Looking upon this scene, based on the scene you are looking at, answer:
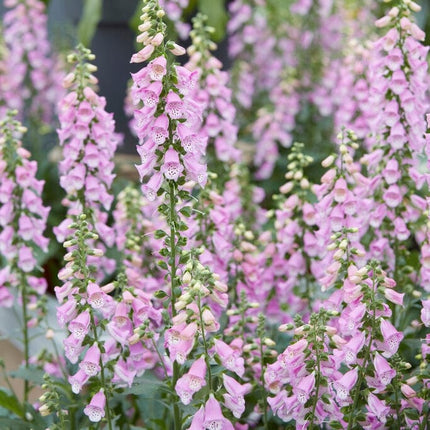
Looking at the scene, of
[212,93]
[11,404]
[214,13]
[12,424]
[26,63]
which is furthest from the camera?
[26,63]

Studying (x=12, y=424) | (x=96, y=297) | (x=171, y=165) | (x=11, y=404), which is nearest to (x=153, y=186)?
(x=171, y=165)

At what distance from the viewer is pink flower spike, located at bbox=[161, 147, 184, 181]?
191 centimetres

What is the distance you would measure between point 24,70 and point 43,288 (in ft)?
6.80

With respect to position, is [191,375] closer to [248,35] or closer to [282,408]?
[282,408]

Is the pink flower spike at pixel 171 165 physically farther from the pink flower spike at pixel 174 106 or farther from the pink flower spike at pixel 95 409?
the pink flower spike at pixel 95 409

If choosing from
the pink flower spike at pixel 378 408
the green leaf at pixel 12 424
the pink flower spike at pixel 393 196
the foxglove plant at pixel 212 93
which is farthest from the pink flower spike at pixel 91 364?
the foxglove plant at pixel 212 93

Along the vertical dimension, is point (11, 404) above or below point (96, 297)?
below

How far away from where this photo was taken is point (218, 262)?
247 cm

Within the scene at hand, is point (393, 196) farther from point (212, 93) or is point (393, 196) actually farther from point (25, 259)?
point (25, 259)

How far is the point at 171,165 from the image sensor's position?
192 centimetres

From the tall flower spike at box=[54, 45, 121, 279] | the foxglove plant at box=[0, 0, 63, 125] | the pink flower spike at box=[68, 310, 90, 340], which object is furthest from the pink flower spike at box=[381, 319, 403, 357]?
the foxglove plant at box=[0, 0, 63, 125]

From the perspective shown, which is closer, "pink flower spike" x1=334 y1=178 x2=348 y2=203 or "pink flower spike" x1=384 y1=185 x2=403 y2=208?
"pink flower spike" x1=334 y1=178 x2=348 y2=203

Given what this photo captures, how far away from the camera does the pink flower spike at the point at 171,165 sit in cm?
191

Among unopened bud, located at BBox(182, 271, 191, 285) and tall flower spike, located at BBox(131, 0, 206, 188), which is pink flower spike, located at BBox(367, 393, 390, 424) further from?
tall flower spike, located at BBox(131, 0, 206, 188)
